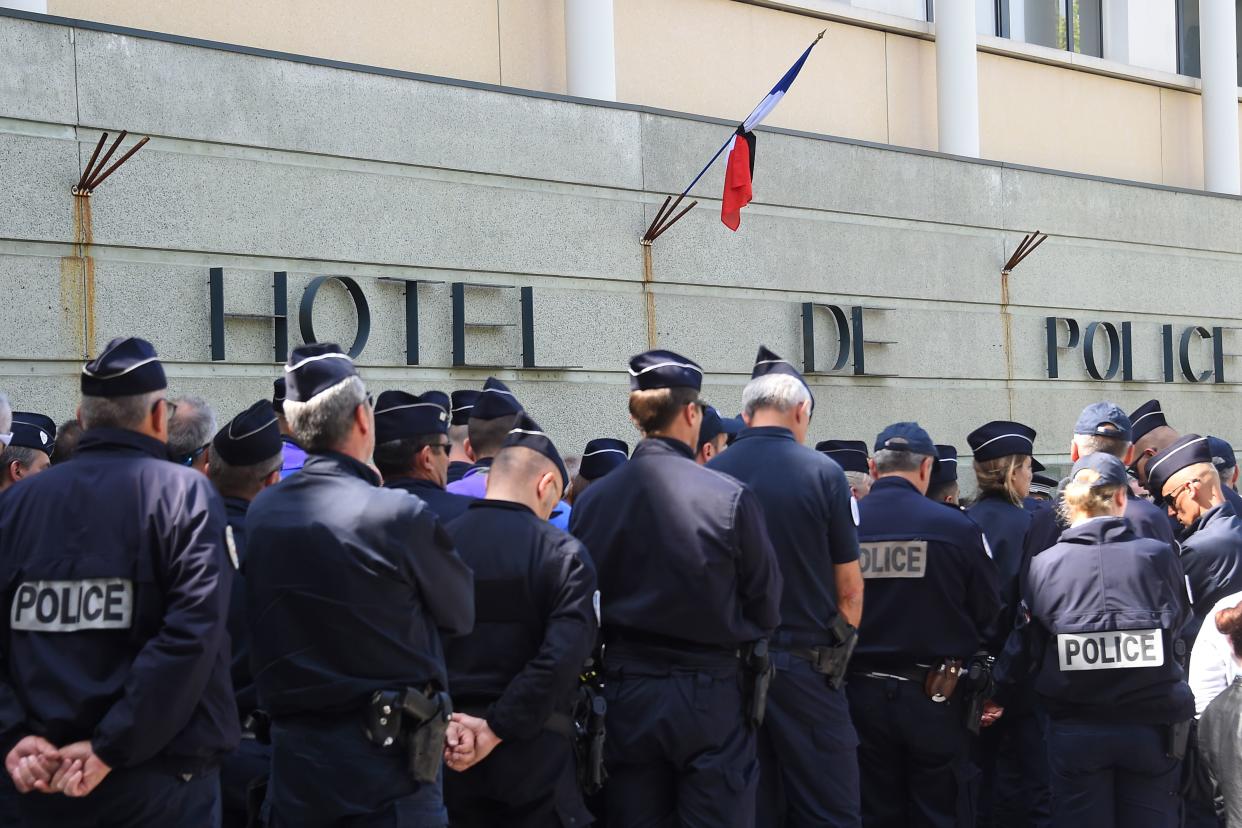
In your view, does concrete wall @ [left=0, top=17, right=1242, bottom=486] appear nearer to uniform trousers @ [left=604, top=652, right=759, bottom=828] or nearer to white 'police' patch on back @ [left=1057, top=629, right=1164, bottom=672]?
uniform trousers @ [left=604, top=652, right=759, bottom=828]

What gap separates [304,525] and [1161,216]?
41.9 ft

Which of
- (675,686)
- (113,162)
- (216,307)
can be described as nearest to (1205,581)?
(675,686)

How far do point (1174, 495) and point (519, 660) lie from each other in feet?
12.6

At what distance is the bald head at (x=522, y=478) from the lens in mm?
4828

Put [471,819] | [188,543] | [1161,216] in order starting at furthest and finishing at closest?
[1161,216] → [471,819] → [188,543]

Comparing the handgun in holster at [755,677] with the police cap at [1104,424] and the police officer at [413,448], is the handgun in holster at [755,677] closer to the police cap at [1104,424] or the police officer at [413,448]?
the police officer at [413,448]

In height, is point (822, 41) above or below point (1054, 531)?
above

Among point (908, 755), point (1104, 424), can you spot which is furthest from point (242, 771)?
point (1104, 424)

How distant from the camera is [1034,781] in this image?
24.3 ft

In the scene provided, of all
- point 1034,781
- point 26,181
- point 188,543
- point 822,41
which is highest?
point 822,41

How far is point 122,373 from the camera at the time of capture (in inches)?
163

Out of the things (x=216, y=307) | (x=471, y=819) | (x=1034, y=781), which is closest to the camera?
(x=471, y=819)

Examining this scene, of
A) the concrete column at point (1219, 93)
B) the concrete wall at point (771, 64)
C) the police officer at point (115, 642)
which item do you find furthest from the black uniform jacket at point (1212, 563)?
the concrete column at point (1219, 93)

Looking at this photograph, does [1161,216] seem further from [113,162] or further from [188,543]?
[188,543]
